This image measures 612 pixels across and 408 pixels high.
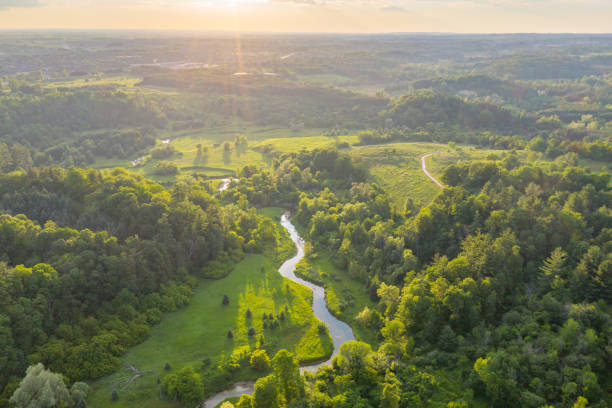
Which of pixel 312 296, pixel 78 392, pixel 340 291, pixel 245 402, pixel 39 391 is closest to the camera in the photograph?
pixel 39 391

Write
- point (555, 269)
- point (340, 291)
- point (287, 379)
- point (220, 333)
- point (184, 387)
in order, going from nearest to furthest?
point (287, 379) → point (184, 387) → point (555, 269) → point (220, 333) → point (340, 291)

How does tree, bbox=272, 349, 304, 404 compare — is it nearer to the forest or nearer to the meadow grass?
the forest

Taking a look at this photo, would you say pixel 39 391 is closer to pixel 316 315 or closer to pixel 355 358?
pixel 355 358

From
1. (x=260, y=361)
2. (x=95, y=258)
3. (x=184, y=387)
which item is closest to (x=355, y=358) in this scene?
(x=260, y=361)

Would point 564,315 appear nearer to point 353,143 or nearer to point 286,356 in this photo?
point 286,356

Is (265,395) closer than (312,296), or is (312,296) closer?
(265,395)

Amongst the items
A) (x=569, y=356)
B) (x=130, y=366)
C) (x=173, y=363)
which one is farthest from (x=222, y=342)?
(x=569, y=356)

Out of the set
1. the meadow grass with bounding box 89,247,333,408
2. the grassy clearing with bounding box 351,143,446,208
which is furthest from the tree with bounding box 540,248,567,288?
the grassy clearing with bounding box 351,143,446,208
